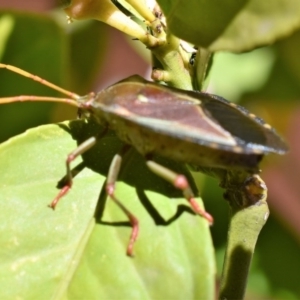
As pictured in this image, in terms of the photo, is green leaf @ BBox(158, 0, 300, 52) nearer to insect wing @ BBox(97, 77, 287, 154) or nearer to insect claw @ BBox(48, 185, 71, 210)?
insect wing @ BBox(97, 77, 287, 154)

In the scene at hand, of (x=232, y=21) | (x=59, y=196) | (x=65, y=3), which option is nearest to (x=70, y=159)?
(x=59, y=196)

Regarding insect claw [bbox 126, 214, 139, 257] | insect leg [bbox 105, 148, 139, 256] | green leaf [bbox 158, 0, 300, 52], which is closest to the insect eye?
green leaf [bbox 158, 0, 300, 52]

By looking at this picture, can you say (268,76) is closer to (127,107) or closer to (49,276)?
(127,107)

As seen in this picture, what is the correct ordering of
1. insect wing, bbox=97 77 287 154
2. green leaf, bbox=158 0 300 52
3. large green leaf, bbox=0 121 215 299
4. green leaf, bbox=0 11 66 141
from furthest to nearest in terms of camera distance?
green leaf, bbox=0 11 66 141 → insect wing, bbox=97 77 287 154 → large green leaf, bbox=0 121 215 299 → green leaf, bbox=158 0 300 52

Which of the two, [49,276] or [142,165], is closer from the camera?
[49,276]

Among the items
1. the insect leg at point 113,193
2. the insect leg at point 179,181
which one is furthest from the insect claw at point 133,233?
the insect leg at point 179,181

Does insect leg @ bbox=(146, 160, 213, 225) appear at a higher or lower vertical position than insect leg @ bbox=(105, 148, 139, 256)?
higher

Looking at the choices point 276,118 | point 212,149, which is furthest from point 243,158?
point 276,118
